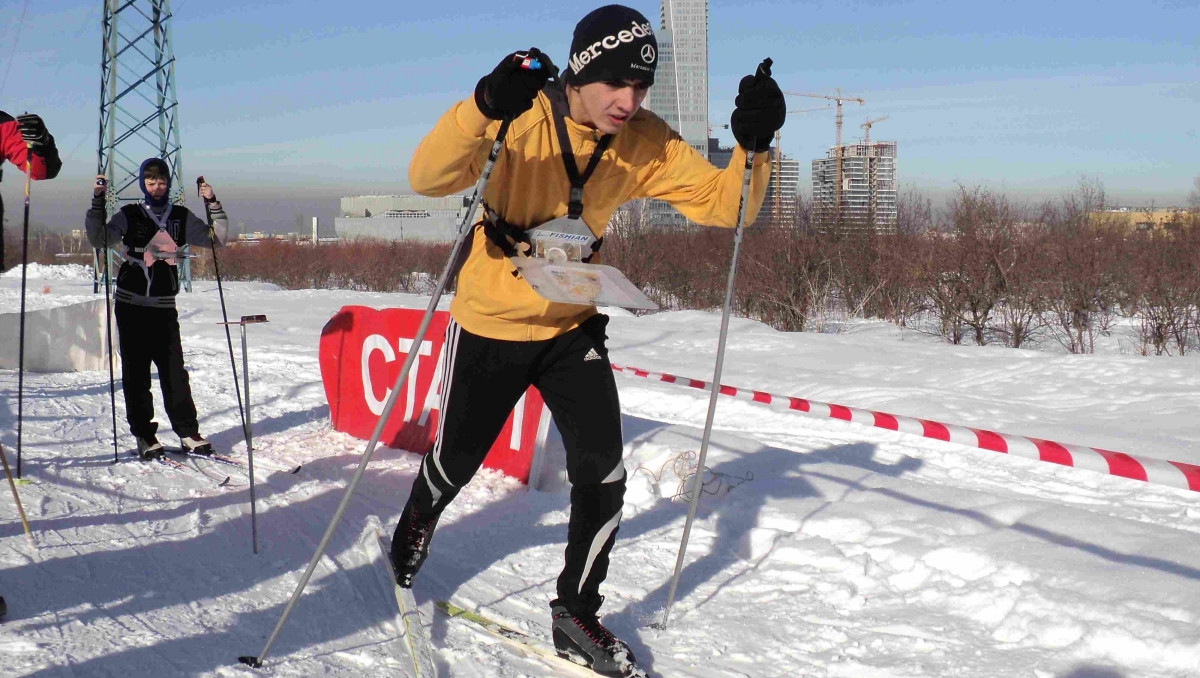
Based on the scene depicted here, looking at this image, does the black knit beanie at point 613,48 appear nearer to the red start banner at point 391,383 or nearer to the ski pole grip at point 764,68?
the ski pole grip at point 764,68

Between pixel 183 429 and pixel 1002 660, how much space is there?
5.32m

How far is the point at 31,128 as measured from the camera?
4.38 meters

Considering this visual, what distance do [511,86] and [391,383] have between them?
4.46m

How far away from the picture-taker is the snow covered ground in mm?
3221

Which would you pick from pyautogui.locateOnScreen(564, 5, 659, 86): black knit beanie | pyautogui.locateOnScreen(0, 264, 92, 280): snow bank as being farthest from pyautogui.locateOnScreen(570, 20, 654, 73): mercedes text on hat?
pyautogui.locateOnScreen(0, 264, 92, 280): snow bank

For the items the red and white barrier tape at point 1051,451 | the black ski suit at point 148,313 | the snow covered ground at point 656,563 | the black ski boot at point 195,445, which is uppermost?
the black ski suit at point 148,313

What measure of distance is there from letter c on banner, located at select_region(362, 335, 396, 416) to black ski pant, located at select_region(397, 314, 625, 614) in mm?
3561

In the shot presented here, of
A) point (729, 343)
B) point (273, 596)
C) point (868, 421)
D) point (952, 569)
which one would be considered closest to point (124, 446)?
point (273, 596)

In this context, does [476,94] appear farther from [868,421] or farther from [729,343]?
[729,343]

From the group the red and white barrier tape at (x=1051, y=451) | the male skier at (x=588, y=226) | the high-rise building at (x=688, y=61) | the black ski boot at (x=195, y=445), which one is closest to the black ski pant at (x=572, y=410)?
the male skier at (x=588, y=226)

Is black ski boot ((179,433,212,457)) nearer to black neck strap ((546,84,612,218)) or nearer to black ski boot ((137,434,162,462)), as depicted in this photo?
black ski boot ((137,434,162,462))

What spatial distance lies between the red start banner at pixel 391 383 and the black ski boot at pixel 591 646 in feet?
8.25

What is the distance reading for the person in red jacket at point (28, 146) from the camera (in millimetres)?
4176

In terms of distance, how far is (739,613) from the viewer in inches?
147
